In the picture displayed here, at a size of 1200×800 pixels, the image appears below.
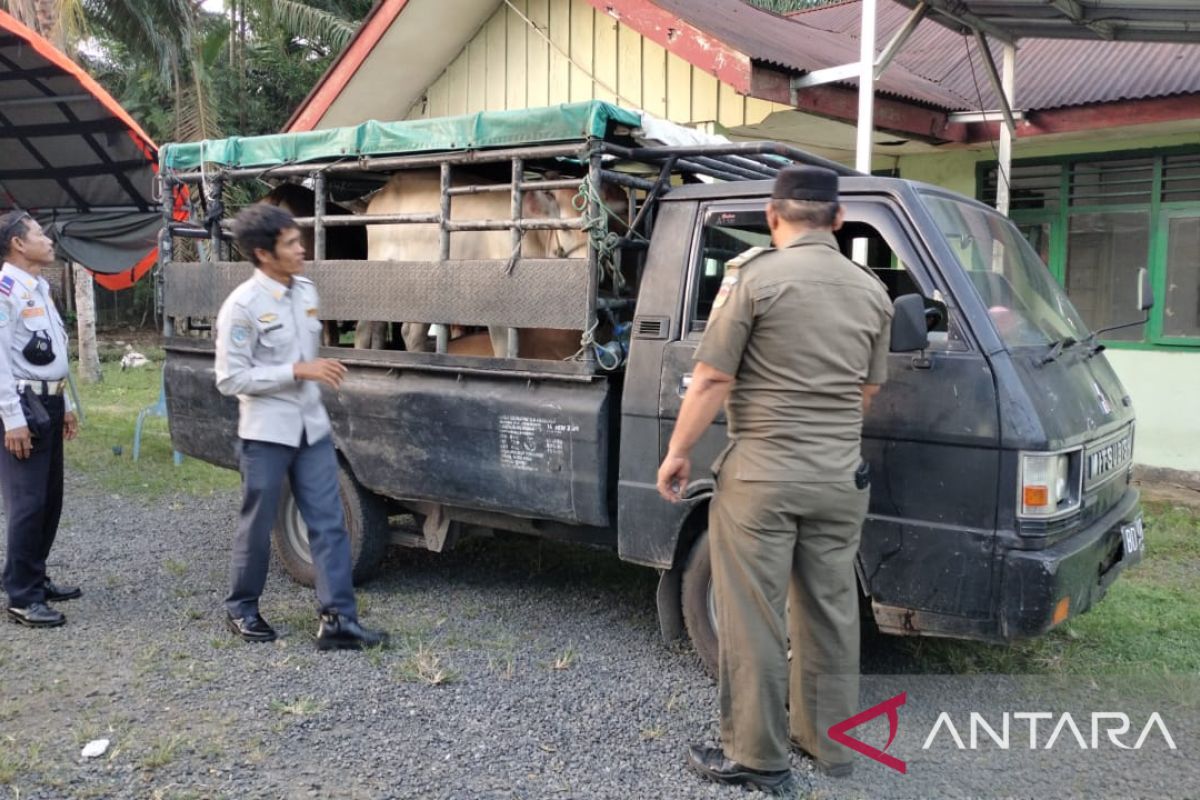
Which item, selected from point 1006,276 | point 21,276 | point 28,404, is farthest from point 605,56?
point 28,404

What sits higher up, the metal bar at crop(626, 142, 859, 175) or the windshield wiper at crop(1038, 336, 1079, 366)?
the metal bar at crop(626, 142, 859, 175)

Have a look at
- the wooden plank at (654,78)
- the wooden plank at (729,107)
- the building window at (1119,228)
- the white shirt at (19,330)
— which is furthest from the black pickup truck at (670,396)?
the building window at (1119,228)

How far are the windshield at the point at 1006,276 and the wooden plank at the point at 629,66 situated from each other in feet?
15.9


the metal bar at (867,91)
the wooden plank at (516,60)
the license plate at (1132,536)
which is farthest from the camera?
the wooden plank at (516,60)

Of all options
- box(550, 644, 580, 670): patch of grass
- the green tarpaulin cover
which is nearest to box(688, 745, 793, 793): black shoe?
box(550, 644, 580, 670): patch of grass

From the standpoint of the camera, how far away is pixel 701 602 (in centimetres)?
397

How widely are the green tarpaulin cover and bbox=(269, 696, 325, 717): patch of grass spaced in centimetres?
246

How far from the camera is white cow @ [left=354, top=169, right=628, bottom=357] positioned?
15.6ft

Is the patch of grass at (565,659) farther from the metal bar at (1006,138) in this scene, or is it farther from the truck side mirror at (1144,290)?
the metal bar at (1006,138)

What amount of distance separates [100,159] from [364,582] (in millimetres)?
6456

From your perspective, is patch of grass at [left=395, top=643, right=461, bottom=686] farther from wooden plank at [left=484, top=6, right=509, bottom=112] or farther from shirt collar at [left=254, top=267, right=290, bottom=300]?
wooden plank at [left=484, top=6, right=509, bottom=112]

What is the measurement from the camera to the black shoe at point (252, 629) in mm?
4383

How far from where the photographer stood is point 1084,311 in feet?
28.9

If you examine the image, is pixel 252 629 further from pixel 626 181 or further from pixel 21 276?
pixel 626 181
